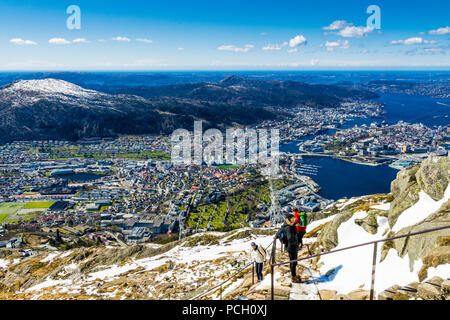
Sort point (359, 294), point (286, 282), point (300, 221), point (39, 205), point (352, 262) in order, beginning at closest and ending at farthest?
point (359, 294) → point (286, 282) → point (352, 262) → point (300, 221) → point (39, 205)

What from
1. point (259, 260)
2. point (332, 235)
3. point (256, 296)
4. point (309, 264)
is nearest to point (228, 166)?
point (332, 235)

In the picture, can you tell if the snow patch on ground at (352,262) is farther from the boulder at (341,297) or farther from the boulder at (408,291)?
the boulder at (408,291)

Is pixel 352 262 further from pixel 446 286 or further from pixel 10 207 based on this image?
pixel 10 207

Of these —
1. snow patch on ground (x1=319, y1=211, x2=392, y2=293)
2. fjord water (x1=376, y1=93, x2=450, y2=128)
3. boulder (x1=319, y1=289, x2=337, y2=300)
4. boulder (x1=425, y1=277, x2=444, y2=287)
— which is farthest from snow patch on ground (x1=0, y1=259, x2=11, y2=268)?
fjord water (x1=376, y1=93, x2=450, y2=128)

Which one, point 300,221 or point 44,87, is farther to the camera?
point 44,87

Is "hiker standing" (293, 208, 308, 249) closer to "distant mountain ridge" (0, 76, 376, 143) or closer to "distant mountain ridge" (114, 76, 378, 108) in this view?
"distant mountain ridge" (0, 76, 376, 143)

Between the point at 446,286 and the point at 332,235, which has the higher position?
the point at 446,286

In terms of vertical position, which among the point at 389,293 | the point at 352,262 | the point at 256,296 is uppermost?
the point at 389,293
